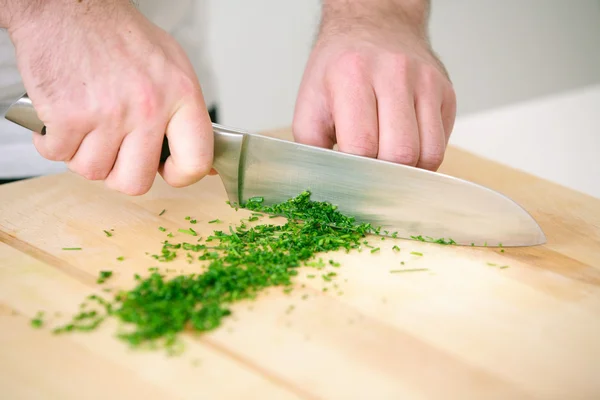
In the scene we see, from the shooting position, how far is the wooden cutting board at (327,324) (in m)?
0.86

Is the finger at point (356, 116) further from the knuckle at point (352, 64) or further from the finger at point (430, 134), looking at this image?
the finger at point (430, 134)

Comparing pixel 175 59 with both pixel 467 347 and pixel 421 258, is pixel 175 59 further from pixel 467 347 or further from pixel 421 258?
pixel 467 347

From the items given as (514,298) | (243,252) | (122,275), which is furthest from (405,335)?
(122,275)

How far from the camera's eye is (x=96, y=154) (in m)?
1.20

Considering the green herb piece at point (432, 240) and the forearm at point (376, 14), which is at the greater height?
the forearm at point (376, 14)

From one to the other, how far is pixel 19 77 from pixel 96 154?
1.79 feet

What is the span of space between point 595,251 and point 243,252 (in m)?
0.74

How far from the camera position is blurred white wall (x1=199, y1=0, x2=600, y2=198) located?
2.79m

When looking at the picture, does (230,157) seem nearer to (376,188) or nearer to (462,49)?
(376,188)

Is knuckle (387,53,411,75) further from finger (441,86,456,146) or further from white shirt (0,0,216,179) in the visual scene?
white shirt (0,0,216,179)

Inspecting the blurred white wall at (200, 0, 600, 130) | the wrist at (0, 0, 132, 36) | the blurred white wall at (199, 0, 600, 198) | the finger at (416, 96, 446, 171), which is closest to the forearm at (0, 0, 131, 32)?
the wrist at (0, 0, 132, 36)


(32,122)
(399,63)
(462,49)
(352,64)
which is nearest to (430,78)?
(399,63)

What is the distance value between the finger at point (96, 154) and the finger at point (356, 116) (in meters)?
0.47

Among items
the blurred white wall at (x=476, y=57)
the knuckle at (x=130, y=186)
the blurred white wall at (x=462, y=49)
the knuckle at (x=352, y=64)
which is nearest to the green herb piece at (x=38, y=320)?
the knuckle at (x=130, y=186)
